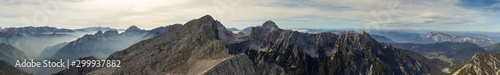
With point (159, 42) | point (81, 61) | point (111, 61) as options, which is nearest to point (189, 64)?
point (159, 42)

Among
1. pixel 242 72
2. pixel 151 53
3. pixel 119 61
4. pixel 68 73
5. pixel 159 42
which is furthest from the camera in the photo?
pixel 68 73

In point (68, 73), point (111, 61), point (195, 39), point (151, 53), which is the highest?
point (195, 39)

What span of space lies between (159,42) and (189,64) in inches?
1094

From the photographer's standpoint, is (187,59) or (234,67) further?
(187,59)

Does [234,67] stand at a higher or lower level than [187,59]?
higher

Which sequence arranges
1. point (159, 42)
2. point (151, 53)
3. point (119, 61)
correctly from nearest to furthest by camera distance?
point (151, 53), point (119, 61), point (159, 42)

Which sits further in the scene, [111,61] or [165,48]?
[111,61]

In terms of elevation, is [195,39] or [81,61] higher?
[195,39]

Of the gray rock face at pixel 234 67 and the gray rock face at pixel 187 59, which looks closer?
the gray rock face at pixel 234 67

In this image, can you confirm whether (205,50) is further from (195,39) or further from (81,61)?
(81,61)

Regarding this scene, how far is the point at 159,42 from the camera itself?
72812 millimetres

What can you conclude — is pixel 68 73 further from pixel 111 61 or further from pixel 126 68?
pixel 126 68

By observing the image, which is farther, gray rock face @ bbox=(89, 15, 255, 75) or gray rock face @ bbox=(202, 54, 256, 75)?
gray rock face @ bbox=(89, 15, 255, 75)

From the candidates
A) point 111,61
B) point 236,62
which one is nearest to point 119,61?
point 111,61
